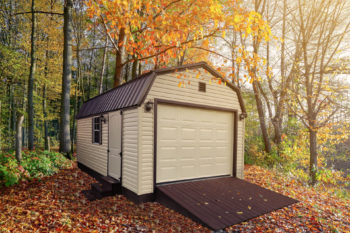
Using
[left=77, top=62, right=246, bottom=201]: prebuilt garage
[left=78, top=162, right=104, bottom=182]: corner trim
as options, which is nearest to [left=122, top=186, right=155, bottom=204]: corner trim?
[left=77, top=62, right=246, bottom=201]: prebuilt garage

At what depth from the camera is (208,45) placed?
13.6m

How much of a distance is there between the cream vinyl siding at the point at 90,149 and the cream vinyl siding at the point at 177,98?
236 cm

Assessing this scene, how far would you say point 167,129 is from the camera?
229 inches

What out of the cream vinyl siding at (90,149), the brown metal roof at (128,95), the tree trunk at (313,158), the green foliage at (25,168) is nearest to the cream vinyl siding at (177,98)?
the brown metal roof at (128,95)

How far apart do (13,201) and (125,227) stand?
118 inches

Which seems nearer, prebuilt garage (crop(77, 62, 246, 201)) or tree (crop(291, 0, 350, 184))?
prebuilt garage (crop(77, 62, 246, 201))

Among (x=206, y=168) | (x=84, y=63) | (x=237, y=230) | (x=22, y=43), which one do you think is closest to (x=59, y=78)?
(x=22, y=43)

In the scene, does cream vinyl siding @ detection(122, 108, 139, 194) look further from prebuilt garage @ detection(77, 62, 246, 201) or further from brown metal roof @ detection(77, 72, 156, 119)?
brown metal roof @ detection(77, 72, 156, 119)

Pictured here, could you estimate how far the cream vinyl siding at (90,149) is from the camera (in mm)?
7125

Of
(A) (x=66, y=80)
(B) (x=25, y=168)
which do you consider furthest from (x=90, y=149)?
(A) (x=66, y=80)

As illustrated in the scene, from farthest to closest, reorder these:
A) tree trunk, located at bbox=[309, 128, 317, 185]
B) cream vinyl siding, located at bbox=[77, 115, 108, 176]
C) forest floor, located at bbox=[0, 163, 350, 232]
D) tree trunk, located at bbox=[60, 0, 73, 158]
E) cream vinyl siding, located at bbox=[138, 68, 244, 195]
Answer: tree trunk, located at bbox=[60, 0, 73, 158] < tree trunk, located at bbox=[309, 128, 317, 185] < cream vinyl siding, located at bbox=[77, 115, 108, 176] < cream vinyl siding, located at bbox=[138, 68, 244, 195] < forest floor, located at bbox=[0, 163, 350, 232]

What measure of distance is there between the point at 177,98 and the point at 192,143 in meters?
1.52

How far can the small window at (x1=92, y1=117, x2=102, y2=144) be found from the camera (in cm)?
752

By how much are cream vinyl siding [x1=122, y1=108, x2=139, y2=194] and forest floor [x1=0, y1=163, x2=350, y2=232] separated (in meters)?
0.54
